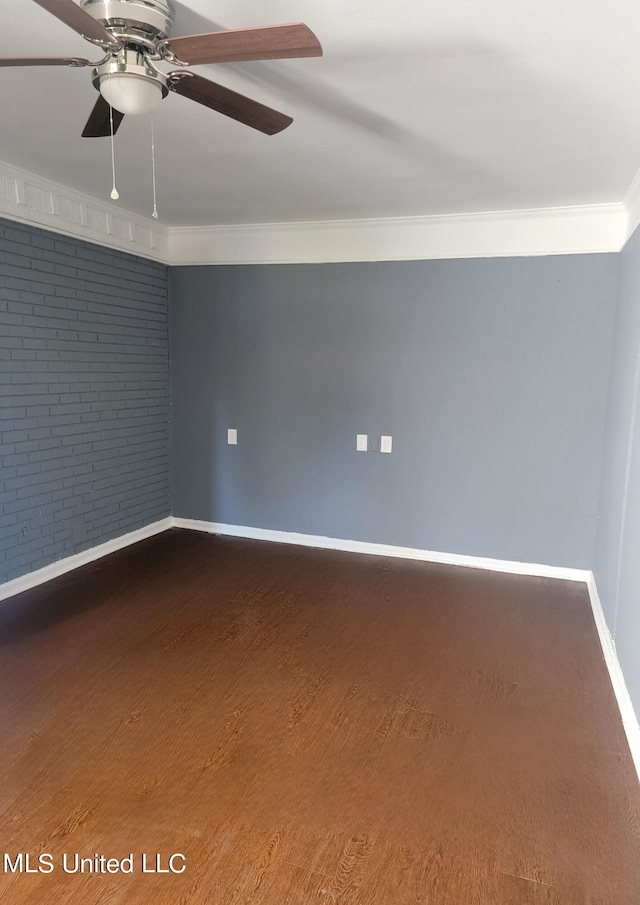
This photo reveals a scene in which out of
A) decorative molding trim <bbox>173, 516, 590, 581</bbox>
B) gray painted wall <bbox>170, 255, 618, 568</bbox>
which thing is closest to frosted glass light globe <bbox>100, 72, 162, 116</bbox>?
gray painted wall <bbox>170, 255, 618, 568</bbox>

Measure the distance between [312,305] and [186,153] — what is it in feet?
5.57

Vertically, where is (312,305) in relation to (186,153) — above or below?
below

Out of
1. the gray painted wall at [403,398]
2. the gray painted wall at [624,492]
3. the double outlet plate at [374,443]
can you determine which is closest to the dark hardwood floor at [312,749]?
the gray painted wall at [624,492]

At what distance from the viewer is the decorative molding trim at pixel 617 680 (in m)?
2.20

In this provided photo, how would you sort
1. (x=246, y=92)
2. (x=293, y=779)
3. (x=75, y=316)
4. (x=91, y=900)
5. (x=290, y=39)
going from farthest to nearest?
(x=75, y=316)
(x=246, y=92)
(x=293, y=779)
(x=91, y=900)
(x=290, y=39)

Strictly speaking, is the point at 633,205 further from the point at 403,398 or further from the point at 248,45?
the point at 248,45

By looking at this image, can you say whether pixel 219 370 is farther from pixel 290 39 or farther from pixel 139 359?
pixel 290 39

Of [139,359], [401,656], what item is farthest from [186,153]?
[401,656]

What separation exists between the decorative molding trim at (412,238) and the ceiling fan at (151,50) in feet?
7.62

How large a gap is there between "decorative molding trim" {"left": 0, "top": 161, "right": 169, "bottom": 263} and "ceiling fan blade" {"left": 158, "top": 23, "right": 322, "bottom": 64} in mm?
2131

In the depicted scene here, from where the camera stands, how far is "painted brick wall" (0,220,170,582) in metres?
3.37

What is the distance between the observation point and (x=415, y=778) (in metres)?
2.05

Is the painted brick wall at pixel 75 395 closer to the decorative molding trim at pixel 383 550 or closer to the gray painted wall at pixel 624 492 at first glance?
the decorative molding trim at pixel 383 550

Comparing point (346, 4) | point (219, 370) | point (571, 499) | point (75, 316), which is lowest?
point (571, 499)
